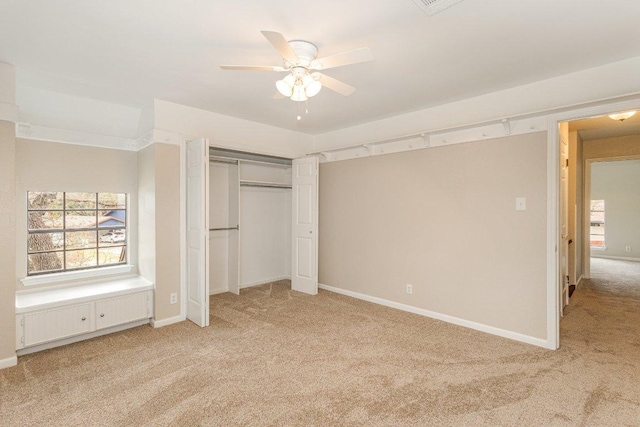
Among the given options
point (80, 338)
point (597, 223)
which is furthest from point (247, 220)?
point (597, 223)

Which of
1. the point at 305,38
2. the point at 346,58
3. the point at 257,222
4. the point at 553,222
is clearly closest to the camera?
the point at 346,58

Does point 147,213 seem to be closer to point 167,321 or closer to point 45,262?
point 45,262

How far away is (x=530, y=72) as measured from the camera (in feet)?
9.29

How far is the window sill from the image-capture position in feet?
10.9

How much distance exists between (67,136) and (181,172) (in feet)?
4.14

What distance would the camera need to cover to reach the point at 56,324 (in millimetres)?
2984

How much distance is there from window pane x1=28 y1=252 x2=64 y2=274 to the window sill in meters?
0.10

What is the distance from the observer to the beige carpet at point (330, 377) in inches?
80.0

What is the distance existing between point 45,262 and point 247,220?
2620mm

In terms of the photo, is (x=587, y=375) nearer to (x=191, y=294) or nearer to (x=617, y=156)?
(x=191, y=294)

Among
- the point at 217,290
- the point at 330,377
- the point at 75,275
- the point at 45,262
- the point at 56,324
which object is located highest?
the point at 45,262

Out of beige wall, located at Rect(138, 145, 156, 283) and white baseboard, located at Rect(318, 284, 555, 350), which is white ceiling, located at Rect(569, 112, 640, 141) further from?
beige wall, located at Rect(138, 145, 156, 283)

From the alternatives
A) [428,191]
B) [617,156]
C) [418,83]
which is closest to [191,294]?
[428,191]

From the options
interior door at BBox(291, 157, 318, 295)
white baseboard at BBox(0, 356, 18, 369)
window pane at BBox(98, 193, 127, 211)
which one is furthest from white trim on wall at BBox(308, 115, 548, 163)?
white baseboard at BBox(0, 356, 18, 369)
